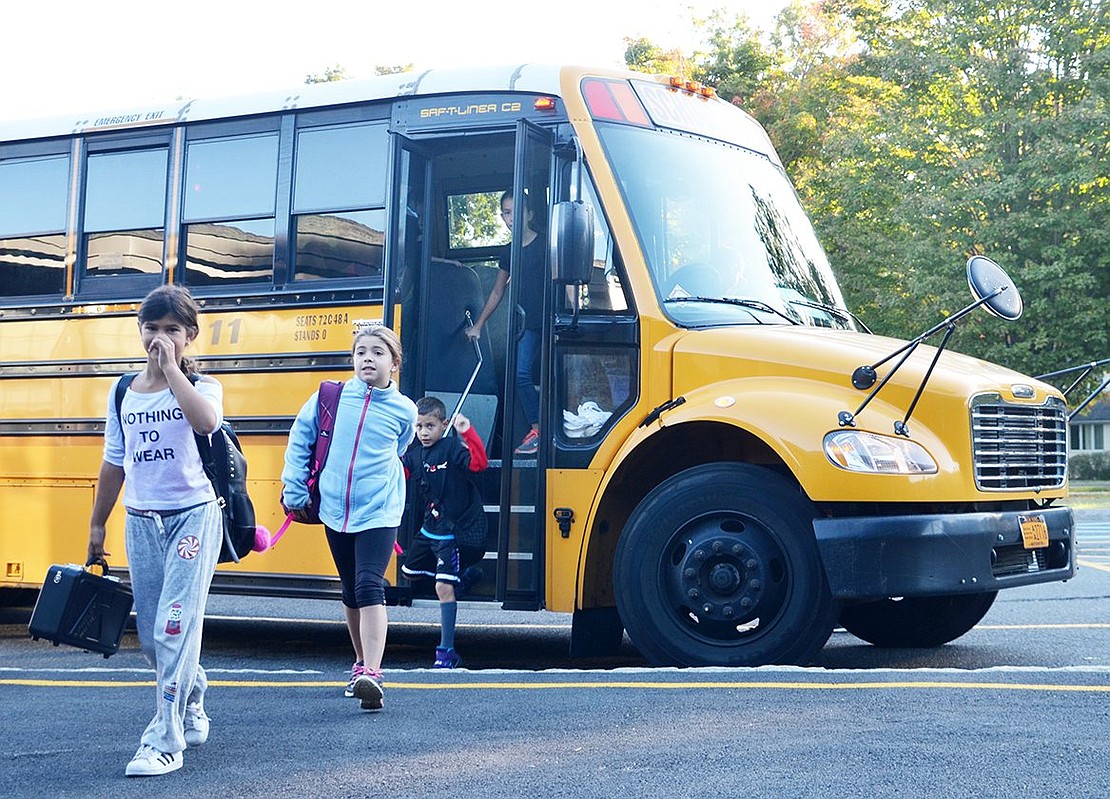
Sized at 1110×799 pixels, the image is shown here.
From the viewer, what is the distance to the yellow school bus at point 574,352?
267 inches

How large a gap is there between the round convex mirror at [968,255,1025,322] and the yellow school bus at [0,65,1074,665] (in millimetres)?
20

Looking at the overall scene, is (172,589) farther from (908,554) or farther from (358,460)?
(908,554)

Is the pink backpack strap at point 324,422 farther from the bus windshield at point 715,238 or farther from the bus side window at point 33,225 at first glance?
the bus side window at point 33,225

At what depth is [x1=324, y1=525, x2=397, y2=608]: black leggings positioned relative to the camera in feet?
19.7

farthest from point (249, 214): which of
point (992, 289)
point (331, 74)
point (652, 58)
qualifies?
point (331, 74)

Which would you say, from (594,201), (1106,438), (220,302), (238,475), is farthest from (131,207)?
(1106,438)

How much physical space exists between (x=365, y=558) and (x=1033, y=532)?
3170 millimetres

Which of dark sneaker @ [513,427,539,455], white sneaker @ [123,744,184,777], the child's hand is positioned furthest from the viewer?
dark sneaker @ [513,427,539,455]

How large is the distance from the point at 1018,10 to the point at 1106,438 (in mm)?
37989

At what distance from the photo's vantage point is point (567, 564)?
7.36 metres

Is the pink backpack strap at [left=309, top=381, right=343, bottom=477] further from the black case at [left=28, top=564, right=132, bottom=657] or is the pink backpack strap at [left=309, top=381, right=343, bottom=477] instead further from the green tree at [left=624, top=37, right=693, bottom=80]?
the green tree at [left=624, top=37, right=693, bottom=80]

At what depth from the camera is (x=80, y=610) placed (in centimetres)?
545

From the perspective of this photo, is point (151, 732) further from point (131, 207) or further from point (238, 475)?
point (131, 207)

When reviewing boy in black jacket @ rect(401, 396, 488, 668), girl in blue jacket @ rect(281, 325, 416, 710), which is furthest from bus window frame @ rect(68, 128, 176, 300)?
girl in blue jacket @ rect(281, 325, 416, 710)
